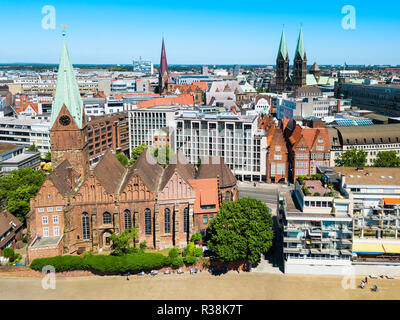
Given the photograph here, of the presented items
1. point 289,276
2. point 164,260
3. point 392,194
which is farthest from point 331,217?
point 164,260

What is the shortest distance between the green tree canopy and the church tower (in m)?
6.00

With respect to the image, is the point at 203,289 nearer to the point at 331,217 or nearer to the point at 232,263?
the point at 232,263

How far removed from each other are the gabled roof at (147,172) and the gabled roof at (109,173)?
5.91 feet

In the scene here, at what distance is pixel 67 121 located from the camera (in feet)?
293

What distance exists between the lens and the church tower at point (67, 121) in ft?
286

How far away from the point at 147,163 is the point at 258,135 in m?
44.4

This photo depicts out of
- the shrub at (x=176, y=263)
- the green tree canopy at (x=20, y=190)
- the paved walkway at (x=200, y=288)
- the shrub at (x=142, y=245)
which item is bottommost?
the paved walkway at (x=200, y=288)

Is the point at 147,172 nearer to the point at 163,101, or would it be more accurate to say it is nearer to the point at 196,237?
the point at 196,237

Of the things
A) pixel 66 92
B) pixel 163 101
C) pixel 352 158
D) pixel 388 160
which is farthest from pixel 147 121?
pixel 388 160

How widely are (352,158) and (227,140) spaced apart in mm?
35839

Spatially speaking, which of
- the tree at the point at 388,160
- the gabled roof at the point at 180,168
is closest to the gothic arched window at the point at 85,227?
the gabled roof at the point at 180,168

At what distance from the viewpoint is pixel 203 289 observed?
209 ft

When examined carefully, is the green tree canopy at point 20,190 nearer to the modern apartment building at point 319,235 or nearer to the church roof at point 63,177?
the church roof at point 63,177

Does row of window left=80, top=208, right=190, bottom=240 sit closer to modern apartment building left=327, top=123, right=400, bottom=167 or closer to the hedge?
the hedge
